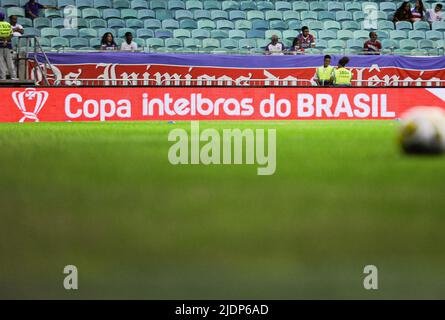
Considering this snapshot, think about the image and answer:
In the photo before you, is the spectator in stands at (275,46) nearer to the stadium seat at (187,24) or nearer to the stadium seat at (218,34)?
the stadium seat at (218,34)

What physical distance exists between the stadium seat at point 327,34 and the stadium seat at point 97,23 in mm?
5896

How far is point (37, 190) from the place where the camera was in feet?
21.1

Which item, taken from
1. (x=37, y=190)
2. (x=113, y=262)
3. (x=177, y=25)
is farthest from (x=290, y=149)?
(x=177, y=25)

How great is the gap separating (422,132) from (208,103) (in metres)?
15.5

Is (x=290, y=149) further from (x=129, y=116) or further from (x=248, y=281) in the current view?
(x=129, y=116)

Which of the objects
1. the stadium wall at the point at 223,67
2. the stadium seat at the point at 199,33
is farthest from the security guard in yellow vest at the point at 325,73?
the stadium seat at the point at 199,33

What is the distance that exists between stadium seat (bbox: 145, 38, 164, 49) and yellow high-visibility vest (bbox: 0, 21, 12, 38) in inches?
161

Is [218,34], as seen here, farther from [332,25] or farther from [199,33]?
[332,25]

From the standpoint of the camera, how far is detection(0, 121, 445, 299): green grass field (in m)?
3.69

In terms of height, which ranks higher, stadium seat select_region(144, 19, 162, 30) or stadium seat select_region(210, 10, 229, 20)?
stadium seat select_region(210, 10, 229, 20)

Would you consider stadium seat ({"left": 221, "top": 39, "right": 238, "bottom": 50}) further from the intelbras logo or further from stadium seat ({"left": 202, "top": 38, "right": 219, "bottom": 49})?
the intelbras logo

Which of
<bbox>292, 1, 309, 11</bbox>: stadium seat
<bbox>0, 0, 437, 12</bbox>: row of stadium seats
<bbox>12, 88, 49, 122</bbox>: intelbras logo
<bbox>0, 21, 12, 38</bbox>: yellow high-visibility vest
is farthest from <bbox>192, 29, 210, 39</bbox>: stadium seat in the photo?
<bbox>0, 21, 12, 38</bbox>: yellow high-visibility vest

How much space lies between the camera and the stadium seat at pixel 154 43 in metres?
23.0

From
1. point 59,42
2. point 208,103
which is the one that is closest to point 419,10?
point 208,103
